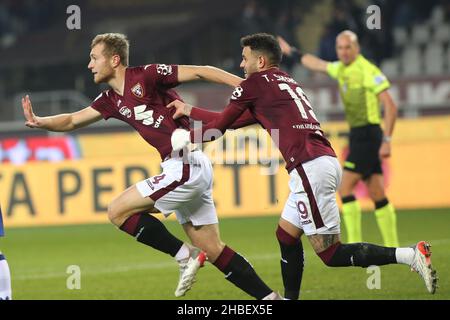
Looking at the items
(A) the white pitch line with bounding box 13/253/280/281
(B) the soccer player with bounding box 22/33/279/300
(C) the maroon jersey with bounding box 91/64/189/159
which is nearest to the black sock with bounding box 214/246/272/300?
(B) the soccer player with bounding box 22/33/279/300

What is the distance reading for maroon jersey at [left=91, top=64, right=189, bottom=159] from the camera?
293 inches

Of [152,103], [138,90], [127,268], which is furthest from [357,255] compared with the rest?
[127,268]

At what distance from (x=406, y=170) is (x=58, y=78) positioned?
30.3 ft

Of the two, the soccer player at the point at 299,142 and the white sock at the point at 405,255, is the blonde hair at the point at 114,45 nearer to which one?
the soccer player at the point at 299,142

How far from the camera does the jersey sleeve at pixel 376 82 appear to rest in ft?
35.2

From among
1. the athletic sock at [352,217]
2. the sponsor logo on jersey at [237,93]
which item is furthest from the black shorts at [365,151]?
the sponsor logo on jersey at [237,93]

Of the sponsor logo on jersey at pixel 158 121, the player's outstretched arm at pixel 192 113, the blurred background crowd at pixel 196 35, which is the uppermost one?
the blurred background crowd at pixel 196 35

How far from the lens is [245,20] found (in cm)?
1952

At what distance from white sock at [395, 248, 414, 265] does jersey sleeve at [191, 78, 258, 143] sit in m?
1.41

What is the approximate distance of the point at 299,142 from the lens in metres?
7.09

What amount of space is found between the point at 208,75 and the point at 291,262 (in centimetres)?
143

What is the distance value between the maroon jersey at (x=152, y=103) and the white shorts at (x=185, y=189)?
169mm

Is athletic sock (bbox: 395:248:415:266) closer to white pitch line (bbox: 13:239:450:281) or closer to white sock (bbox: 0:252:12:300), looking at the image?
white sock (bbox: 0:252:12:300)

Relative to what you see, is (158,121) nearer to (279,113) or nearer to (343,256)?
(279,113)
